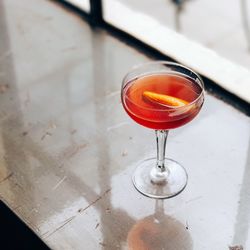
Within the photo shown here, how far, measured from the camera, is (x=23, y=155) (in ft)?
3.86

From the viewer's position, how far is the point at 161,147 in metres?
1.07

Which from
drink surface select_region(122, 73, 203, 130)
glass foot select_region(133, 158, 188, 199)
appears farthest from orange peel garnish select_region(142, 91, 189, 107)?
glass foot select_region(133, 158, 188, 199)

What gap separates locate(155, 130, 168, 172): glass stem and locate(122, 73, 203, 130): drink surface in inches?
2.5

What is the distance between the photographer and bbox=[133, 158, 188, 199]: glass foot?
3.54 ft

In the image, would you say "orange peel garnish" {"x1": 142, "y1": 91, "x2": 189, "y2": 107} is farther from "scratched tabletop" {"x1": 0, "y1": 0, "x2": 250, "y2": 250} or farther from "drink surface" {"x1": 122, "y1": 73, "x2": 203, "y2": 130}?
"scratched tabletop" {"x1": 0, "y1": 0, "x2": 250, "y2": 250}

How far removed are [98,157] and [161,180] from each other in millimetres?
154

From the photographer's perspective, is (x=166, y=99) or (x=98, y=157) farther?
(x=98, y=157)

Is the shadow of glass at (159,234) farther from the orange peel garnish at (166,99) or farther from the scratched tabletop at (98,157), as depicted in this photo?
the orange peel garnish at (166,99)

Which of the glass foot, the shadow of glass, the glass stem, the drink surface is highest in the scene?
the drink surface

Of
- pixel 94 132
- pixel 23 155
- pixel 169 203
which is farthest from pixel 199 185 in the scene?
pixel 23 155

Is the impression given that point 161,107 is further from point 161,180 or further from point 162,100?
point 161,180

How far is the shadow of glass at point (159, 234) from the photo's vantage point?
977 mm

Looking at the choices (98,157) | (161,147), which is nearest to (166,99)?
(161,147)

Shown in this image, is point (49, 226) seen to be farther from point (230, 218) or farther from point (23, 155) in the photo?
point (230, 218)
